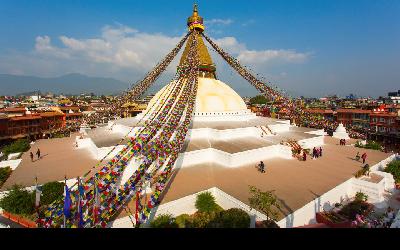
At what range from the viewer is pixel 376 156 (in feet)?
60.8

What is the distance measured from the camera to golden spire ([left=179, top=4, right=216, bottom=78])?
24961mm

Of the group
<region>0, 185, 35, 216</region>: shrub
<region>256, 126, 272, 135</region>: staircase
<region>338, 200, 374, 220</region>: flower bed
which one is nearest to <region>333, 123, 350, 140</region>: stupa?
<region>256, 126, 272, 135</region>: staircase

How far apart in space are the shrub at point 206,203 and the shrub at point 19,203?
6653 millimetres

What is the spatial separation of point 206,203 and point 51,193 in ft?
21.5

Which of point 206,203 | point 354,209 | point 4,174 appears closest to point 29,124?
point 4,174

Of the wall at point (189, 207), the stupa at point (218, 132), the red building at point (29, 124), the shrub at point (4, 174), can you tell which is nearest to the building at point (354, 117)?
the stupa at point (218, 132)

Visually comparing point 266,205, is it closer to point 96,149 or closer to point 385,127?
→ point 96,149

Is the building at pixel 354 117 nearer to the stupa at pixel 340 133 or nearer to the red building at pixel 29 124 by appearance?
the stupa at pixel 340 133

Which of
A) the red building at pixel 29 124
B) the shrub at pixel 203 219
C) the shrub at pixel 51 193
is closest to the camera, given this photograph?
the shrub at pixel 203 219

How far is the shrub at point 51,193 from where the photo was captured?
1122 centimetres

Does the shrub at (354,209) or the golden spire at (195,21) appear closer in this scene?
the shrub at (354,209)
